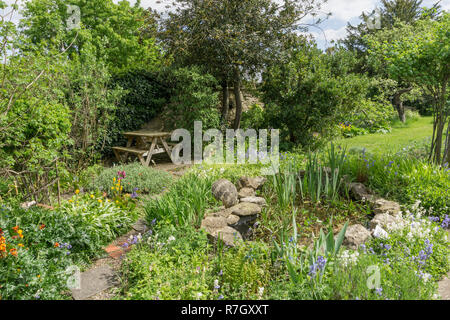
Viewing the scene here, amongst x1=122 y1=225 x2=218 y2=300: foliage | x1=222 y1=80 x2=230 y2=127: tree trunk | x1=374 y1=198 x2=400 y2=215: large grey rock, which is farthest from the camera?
x1=222 y1=80 x2=230 y2=127: tree trunk

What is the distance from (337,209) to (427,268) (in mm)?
1369

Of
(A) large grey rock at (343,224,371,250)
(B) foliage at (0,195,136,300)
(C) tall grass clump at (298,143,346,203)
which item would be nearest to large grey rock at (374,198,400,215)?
(C) tall grass clump at (298,143,346,203)

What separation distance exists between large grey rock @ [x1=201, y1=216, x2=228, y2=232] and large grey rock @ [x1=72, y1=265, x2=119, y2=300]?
Answer: 1.03 metres

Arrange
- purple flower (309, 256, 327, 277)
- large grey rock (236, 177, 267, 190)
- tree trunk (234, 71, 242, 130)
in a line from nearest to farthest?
purple flower (309, 256, 327, 277) < large grey rock (236, 177, 267, 190) < tree trunk (234, 71, 242, 130)

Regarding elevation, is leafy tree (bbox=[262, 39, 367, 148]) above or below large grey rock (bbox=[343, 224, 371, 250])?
above

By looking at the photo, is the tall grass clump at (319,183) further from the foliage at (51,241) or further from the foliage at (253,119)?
the foliage at (253,119)

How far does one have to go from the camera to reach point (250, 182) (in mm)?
4820

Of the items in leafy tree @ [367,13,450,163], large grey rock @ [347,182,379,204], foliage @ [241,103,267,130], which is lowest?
large grey rock @ [347,182,379,204]

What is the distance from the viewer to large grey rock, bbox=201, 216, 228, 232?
11.3 feet

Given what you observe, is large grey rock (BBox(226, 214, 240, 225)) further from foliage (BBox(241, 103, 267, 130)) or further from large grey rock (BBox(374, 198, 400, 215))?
foliage (BBox(241, 103, 267, 130))

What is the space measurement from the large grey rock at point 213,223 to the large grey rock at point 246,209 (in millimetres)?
209

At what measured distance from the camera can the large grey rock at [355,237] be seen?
3.10 meters

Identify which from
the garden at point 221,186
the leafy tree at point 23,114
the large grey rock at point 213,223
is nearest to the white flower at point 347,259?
the garden at point 221,186

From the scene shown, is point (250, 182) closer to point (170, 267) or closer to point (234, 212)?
point (234, 212)
